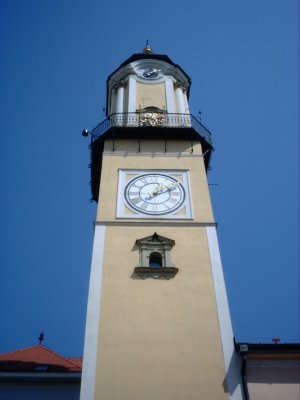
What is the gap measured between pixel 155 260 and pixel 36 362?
4331mm

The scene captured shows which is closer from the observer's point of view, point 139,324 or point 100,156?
point 139,324

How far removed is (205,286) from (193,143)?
618 cm

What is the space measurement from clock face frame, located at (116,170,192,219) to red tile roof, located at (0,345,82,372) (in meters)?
4.20

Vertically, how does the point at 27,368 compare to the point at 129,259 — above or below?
below

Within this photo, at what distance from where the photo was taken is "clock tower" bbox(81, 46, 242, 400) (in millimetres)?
9734

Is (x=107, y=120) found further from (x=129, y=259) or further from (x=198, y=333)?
(x=198, y=333)

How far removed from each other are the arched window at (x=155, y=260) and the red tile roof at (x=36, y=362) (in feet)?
10.5

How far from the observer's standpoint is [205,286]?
11531 millimetres

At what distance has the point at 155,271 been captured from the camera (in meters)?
11.8

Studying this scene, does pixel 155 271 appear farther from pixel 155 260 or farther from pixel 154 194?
pixel 154 194

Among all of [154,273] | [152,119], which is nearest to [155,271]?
[154,273]

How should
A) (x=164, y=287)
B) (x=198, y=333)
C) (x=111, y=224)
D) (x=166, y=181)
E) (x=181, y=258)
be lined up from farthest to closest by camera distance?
(x=166, y=181), (x=111, y=224), (x=181, y=258), (x=164, y=287), (x=198, y=333)

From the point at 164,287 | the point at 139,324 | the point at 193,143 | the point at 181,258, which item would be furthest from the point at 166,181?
the point at 139,324

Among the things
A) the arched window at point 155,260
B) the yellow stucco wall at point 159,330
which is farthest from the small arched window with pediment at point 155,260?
the yellow stucco wall at point 159,330
